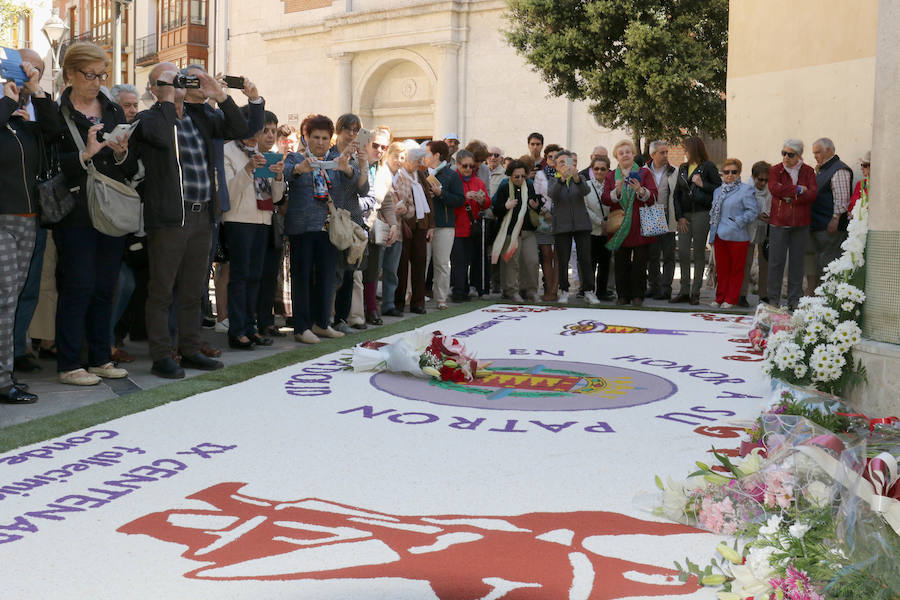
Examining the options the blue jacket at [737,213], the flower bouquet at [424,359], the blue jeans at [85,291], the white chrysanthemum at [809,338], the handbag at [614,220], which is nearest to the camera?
the white chrysanthemum at [809,338]

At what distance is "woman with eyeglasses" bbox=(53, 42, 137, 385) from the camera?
19.2 ft

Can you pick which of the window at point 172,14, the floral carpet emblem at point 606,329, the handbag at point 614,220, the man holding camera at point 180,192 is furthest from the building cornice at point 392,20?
the man holding camera at point 180,192

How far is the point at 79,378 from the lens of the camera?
6.02 m

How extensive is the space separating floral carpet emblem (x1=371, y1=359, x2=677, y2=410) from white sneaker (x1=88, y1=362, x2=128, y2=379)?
1.64 meters

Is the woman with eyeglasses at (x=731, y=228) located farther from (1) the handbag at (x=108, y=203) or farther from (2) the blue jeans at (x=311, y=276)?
(1) the handbag at (x=108, y=203)

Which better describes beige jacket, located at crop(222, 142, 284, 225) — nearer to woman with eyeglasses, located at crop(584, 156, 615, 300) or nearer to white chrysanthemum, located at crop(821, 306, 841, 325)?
white chrysanthemum, located at crop(821, 306, 841, 325)

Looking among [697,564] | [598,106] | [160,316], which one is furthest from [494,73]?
[697,564]

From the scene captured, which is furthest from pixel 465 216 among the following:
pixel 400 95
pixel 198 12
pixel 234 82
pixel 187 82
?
pixel 198 12

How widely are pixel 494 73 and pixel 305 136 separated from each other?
19.1 meters

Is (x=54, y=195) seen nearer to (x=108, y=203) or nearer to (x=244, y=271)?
(x=108, y=203)

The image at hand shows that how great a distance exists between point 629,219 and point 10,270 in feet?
24.6

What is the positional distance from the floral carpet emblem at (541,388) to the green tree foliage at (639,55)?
42.6ft

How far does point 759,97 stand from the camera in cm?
1451

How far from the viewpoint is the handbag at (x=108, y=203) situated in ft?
19.3
